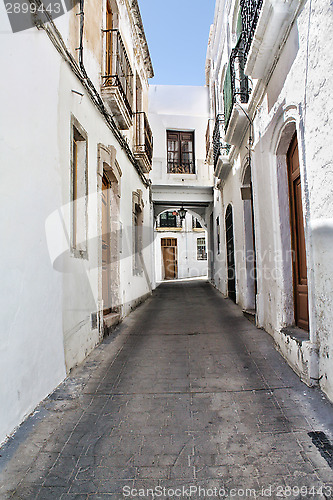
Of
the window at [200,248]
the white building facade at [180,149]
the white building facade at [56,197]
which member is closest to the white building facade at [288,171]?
the white building facade at [56,197]

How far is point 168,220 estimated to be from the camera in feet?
88.6

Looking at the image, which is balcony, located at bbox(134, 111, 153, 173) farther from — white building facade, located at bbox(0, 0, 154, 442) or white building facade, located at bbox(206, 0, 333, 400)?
white building facade, located at bbox(206, 0, 333, 400)

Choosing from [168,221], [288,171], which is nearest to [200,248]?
[168,221]

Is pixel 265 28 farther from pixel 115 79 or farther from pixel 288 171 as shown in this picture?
pixel 115 79

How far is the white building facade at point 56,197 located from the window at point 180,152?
884 cm

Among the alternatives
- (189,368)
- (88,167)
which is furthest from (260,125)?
(189,368)

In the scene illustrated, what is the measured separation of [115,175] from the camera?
6.91 m

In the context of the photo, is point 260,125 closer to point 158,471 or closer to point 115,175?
point 115,175

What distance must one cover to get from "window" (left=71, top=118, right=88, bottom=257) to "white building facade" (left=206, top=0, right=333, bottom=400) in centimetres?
262

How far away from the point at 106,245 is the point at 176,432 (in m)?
4.49

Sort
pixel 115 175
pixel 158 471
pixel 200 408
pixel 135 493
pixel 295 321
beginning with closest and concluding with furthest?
pixel 135 493
pixel 158 471
pixel 200 408
pixel 295 321
pixel 115 175

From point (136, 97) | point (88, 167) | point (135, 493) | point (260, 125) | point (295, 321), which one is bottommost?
point (135, 493)

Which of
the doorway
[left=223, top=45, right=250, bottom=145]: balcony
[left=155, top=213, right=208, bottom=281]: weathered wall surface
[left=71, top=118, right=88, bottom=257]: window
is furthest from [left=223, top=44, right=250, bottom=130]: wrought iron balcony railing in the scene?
[left=155, top=213, right=208, bottom=281]: weathered wall surface

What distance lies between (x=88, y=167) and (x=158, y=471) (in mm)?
4019
